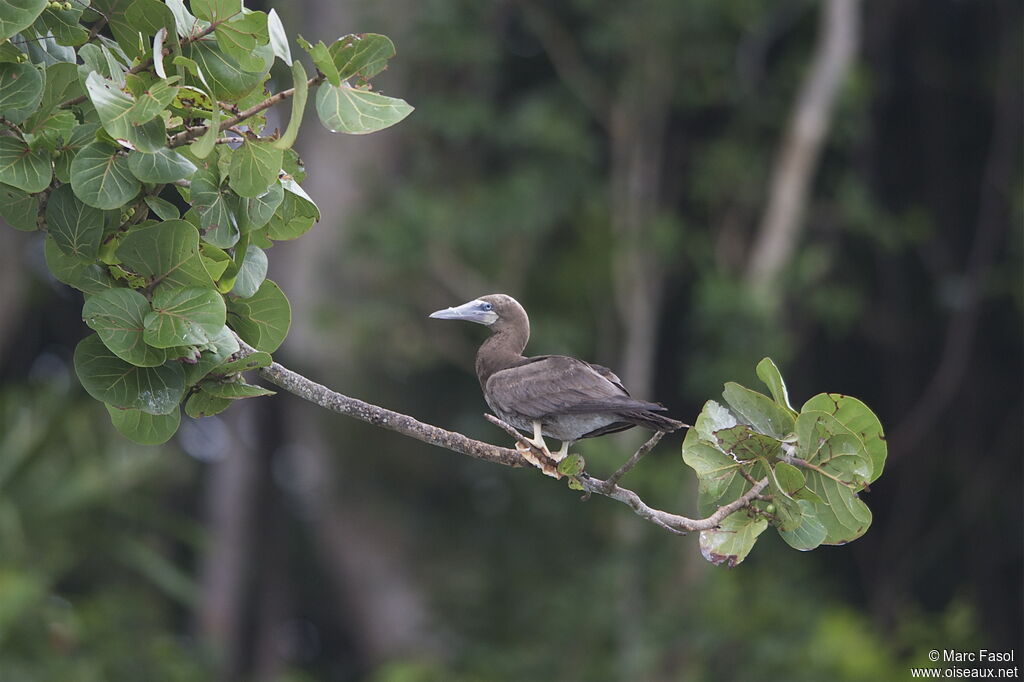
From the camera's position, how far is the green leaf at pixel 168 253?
6.63 ft

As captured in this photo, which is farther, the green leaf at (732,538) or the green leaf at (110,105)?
the green leaf at (732,538)

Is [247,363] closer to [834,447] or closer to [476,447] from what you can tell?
[476,447]

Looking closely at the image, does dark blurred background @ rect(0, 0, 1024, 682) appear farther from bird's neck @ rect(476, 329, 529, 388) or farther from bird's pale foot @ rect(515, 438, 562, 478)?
bird's pale foot @ rect(515, 438, 562, 478)

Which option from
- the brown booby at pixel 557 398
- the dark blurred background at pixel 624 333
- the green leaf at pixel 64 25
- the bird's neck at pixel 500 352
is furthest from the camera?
the dark blurred background at pixel 624 333

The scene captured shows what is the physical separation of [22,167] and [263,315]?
0.47 metres

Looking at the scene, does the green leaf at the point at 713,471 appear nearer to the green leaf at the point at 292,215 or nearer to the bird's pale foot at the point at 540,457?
the bird's pale foot at the point at 540,457

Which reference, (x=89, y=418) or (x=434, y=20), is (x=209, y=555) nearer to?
(x=89, y=418)

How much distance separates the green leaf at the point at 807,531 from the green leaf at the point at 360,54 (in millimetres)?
989

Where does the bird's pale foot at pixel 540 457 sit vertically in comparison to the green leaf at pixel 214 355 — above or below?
below

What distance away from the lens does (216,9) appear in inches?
80.3

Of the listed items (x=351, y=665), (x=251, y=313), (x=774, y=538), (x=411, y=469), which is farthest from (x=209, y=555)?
(x=251, y=313)

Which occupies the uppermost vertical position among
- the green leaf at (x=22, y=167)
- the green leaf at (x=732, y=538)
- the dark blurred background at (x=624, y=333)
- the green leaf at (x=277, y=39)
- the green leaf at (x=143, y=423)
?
the green leaf at (x=277, y=39)

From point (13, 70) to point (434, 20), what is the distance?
664 cm

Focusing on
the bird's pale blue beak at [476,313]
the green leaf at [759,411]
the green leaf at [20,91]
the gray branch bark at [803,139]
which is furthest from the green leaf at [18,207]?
the gray branch bark at [803,139]
